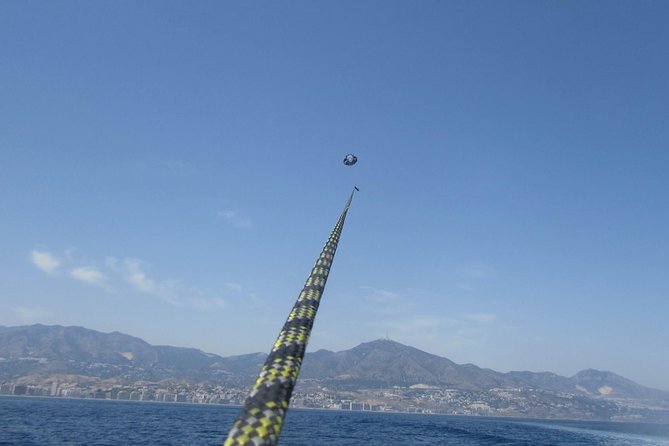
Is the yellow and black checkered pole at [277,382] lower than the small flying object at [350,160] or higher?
lower

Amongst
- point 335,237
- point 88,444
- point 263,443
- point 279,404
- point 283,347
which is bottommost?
point 88,444

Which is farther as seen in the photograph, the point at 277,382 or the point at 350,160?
the point at 350,160

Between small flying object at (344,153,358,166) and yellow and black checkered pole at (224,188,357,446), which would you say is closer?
yellow and black checkered pole at (224,188,357,446)

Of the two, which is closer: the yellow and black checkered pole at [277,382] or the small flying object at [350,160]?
the yellow and black checkered pole at [277,382]

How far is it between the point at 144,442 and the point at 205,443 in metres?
9.24

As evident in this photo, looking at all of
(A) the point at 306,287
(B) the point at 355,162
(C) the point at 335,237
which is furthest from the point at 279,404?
(B) the point at 355,162

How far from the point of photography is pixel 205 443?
61594 millimetres

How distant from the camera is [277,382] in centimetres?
511

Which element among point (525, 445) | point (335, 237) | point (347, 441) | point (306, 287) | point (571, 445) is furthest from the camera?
point (571, 445)

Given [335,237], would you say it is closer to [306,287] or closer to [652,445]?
[306,287]

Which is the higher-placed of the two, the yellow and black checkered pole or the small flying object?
the small flying object

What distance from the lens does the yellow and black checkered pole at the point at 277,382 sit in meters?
4.39

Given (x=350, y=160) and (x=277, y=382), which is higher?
(x=350, y=160)

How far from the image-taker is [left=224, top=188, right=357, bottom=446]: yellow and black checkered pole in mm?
4391
